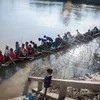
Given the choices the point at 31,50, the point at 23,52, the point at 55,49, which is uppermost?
the point at 55,49

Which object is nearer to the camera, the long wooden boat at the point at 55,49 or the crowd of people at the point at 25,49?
the crowd of people at the point at 25,49

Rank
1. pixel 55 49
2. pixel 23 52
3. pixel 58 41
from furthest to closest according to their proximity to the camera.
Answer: pixel 58 41, pixel 55 49, pixel 23 52

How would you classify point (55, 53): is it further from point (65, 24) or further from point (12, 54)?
point (65, 24)

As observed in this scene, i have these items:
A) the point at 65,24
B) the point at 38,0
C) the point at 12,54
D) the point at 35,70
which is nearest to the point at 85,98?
the point at 35,70

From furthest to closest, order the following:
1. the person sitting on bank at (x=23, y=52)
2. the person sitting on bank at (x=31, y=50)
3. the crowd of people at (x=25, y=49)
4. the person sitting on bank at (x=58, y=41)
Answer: the person sitting on bank at (x=58, y=41)
the person sitting on bank at (x=31, y=50)
the person sitting on bank at (x=23, y=52)
the crowd of people at (x=25, y=49)

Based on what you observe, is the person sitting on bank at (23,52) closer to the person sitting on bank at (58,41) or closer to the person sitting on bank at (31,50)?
the person sitting on bank at (31,50)

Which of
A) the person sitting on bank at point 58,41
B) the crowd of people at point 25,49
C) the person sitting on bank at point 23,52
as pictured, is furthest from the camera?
the person sitting on bank at point 58,41

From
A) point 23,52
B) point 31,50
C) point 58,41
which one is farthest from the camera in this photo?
point 58,41

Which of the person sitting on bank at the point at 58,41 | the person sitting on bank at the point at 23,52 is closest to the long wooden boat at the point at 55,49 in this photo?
the person sitting on bank at the point at 23,52

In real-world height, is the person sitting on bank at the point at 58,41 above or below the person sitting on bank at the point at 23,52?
above

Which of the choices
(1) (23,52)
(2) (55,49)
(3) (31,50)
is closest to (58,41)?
(2) (55,49)

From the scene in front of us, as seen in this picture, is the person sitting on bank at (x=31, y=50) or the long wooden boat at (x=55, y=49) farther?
the person sitting on bank at (x=31, y=50)

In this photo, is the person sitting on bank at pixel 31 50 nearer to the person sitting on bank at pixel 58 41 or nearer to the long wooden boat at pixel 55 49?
the long wooden boat at pixel 55 49

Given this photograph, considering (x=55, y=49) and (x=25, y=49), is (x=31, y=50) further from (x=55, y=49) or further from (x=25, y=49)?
(x=55, y=49)
